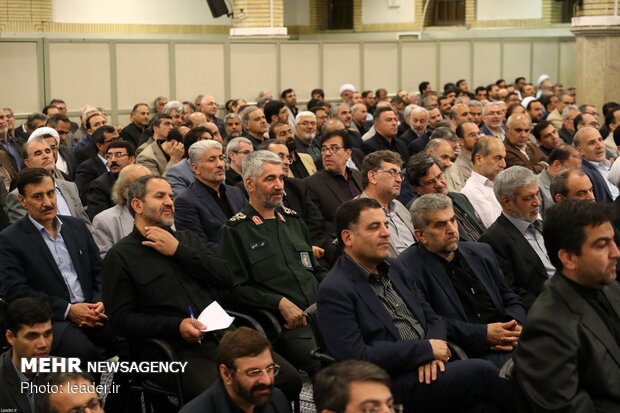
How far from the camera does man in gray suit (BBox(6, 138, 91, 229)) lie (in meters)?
6.28

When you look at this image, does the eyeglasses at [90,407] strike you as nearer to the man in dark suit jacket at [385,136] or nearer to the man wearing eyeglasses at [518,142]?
the man wearing eyeglasses at [518,142]

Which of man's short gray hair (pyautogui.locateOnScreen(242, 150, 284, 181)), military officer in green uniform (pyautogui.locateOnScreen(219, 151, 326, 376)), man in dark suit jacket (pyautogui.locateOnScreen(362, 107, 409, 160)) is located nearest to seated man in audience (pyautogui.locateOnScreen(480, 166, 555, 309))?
military officer in green uniform (pyautogui.locateOnScreen(219, 151, 326, 376))

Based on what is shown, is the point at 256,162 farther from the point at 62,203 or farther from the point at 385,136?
the point at 385,136

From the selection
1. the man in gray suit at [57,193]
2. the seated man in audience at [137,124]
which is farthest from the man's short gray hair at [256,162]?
the seated man in audience at [137,124]

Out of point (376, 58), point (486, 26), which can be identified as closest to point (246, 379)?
point (376, 58)

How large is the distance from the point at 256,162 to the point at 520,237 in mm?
1610

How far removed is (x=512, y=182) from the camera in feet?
18.5

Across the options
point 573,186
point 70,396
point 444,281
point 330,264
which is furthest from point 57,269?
point 573,186

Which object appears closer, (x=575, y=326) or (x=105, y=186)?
(x=575, y=326)

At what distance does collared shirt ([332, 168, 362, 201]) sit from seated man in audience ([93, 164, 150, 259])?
5.93 ft

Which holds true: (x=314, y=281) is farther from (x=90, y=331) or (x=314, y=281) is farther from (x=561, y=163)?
(x=561, y=163)

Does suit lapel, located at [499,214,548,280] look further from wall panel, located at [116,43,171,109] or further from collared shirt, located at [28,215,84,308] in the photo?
wall panel, located at [116,43,171,109]

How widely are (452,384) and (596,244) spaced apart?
3.35 ft

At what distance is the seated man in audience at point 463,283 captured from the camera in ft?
15.8
